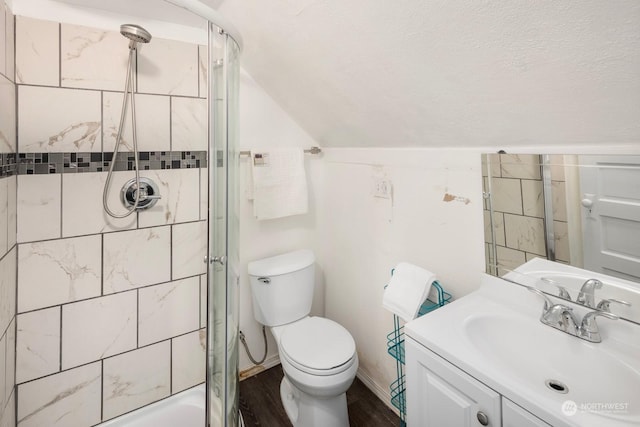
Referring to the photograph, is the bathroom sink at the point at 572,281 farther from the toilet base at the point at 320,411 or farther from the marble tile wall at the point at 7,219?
the marble tile wall at the point at 7,219

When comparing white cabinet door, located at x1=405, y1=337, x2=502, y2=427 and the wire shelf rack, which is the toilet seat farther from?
white cabinet door, located at x1=405, y1=337, x2=502, y2=427

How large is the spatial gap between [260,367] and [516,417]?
1609 mm

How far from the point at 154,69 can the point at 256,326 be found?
5.10 ft

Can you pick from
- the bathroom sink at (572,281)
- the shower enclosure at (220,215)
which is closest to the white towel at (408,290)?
the bathroom sink at (572,281)

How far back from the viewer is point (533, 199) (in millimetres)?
1167

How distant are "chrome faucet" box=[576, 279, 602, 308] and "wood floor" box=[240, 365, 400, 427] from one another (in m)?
1.12

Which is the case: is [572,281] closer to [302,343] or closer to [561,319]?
[561,319]

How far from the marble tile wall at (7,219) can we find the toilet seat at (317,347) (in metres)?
1.08

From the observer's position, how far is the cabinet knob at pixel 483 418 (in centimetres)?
85

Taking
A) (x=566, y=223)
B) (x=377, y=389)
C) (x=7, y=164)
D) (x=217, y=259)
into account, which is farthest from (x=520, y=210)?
(x=7, y=164)

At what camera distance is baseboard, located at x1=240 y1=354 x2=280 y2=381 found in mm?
1971

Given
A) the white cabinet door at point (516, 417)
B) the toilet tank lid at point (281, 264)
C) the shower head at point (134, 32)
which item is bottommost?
the white cabinet door at point (516, 417)

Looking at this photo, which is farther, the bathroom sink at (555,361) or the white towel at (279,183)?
the white towel at (279,183)

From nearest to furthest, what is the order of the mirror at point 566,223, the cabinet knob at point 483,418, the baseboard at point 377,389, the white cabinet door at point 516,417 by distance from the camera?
the white cabinet door at point 516,417 → the cabinet knob at point 483,418 → the mirror at point 566,223 → the baseboard at point 377,389
